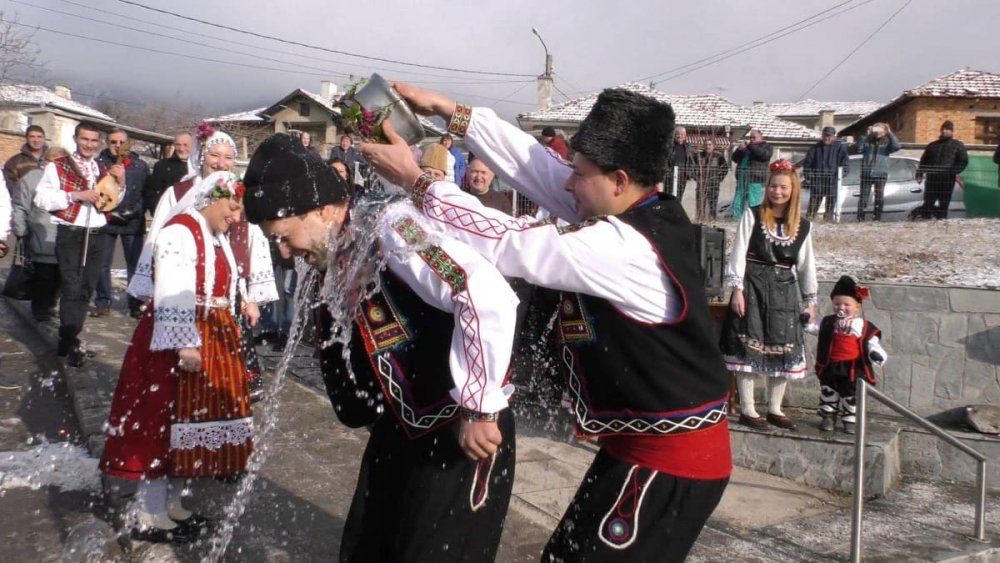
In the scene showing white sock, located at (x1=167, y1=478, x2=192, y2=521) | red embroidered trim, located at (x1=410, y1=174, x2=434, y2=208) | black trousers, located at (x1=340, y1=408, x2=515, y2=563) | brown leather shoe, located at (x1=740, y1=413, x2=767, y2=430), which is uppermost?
red embroidered trim, located at (x1=410, y1=174, x2=434, y2=208)

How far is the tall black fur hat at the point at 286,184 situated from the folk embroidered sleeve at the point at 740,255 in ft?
13.8

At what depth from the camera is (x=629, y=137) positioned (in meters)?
2.29

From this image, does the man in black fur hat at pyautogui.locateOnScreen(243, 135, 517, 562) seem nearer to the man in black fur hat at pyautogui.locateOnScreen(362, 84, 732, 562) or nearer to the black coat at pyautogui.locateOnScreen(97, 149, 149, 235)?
the man in black fur hat at pyautogui.locateOnScreen(362, 84, 732, 562)

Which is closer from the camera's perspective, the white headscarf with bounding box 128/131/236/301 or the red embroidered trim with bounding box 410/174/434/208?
the red embroidered trim with bounding box 410/174/434/208

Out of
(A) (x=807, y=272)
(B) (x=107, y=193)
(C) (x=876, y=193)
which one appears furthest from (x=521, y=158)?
(C) (x=876, y=193)

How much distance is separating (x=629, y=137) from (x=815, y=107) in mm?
57255

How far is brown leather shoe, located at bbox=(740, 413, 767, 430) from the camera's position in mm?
6418

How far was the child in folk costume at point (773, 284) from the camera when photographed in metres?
6.23

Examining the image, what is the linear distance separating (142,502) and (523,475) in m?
2.41

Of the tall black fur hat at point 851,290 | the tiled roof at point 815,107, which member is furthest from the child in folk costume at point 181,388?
the tiled roof at point 815,107

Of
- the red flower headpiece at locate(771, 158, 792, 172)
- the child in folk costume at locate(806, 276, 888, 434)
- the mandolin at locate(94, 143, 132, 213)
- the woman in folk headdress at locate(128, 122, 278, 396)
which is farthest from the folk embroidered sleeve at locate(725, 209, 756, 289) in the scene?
the mandolin at locate(94, 143, 132, 213)

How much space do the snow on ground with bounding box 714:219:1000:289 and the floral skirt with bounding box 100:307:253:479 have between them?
5.97m

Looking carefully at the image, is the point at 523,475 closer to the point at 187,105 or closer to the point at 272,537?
the point at 272,537

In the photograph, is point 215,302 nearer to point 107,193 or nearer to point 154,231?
point 154,231
